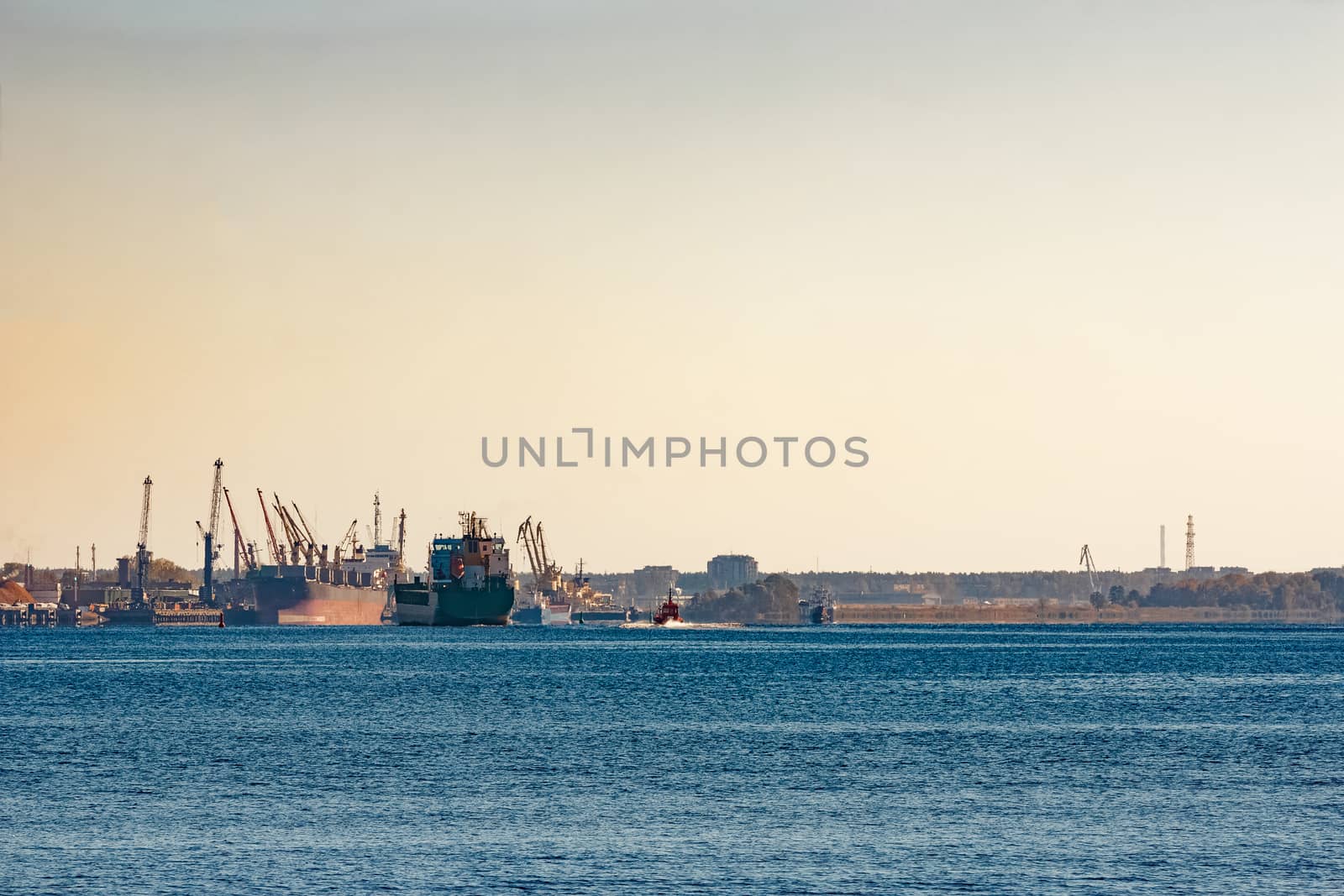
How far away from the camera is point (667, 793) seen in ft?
213

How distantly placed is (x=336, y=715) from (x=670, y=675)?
193 feet

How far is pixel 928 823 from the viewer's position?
188 feet

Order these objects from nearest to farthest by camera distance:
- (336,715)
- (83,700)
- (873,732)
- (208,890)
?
(208,890)
(873,732)
(336,715)
(83,700)

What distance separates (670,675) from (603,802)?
96.3 metres

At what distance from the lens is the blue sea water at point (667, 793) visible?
47.6m

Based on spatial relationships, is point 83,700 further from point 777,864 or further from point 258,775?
point 777,864

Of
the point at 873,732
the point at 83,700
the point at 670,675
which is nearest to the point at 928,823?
the point at 873,732

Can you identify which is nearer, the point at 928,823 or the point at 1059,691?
the point at 928,823

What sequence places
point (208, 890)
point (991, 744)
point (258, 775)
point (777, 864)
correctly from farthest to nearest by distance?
point (991, 744) < point (258, 775) < point (777, 864) < point (208, 890)

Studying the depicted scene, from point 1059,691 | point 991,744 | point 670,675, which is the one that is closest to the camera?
point 991,744

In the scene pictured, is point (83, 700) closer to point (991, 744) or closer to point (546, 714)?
point (546, 714)

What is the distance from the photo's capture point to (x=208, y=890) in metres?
44.7

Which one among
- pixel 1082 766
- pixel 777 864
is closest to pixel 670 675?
pixel 1082 766

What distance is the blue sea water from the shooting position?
4762 cm
